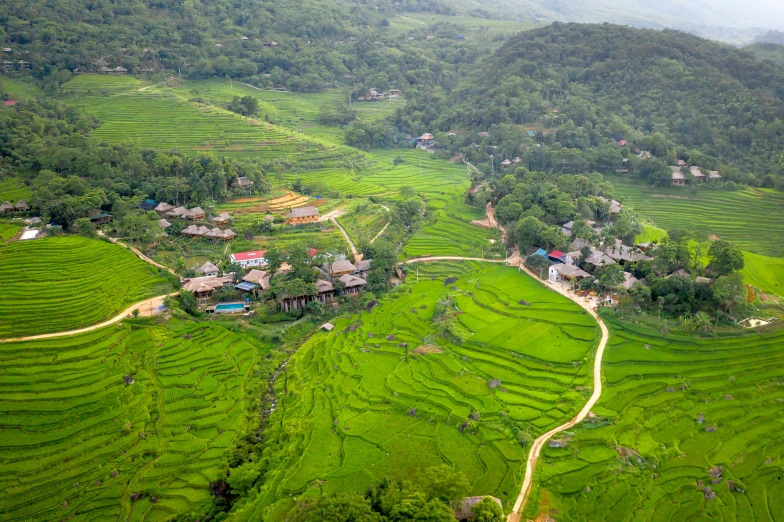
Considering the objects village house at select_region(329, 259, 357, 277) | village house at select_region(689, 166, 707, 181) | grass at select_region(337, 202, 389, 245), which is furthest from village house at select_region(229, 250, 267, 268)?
village house at select_region(689, 166, 707, 181)

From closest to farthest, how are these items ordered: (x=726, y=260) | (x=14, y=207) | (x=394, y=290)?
(x=726, y=260)
(x=394, y=290)
(x=14, y=207)

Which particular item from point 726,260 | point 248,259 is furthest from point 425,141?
point 726,260

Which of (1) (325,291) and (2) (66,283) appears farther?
(1) (325,291)

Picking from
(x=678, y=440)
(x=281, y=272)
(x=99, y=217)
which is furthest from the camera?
(x=99, y=217)

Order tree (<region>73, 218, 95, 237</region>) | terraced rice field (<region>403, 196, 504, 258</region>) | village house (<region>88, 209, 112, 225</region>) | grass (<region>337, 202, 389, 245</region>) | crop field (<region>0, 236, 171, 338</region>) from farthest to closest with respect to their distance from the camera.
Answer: grass (<region>337, 202, 389, 245</region>) < terraced rice field (<region>403, 196, 504, 258</region>) < village house (<region>88, 209, 112, 225</region>) < tree (<region>73, 218, 95, 237</region>) < crop field (<region>0, 236, 171, 338</region>)

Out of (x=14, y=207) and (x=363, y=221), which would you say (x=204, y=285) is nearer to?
(x=363, y=221)

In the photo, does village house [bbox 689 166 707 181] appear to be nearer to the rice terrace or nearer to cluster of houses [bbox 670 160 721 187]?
cluster of houses [bbox 670 160 721 187]

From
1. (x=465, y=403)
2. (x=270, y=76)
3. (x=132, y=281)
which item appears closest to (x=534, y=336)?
(x=465, y=403)
